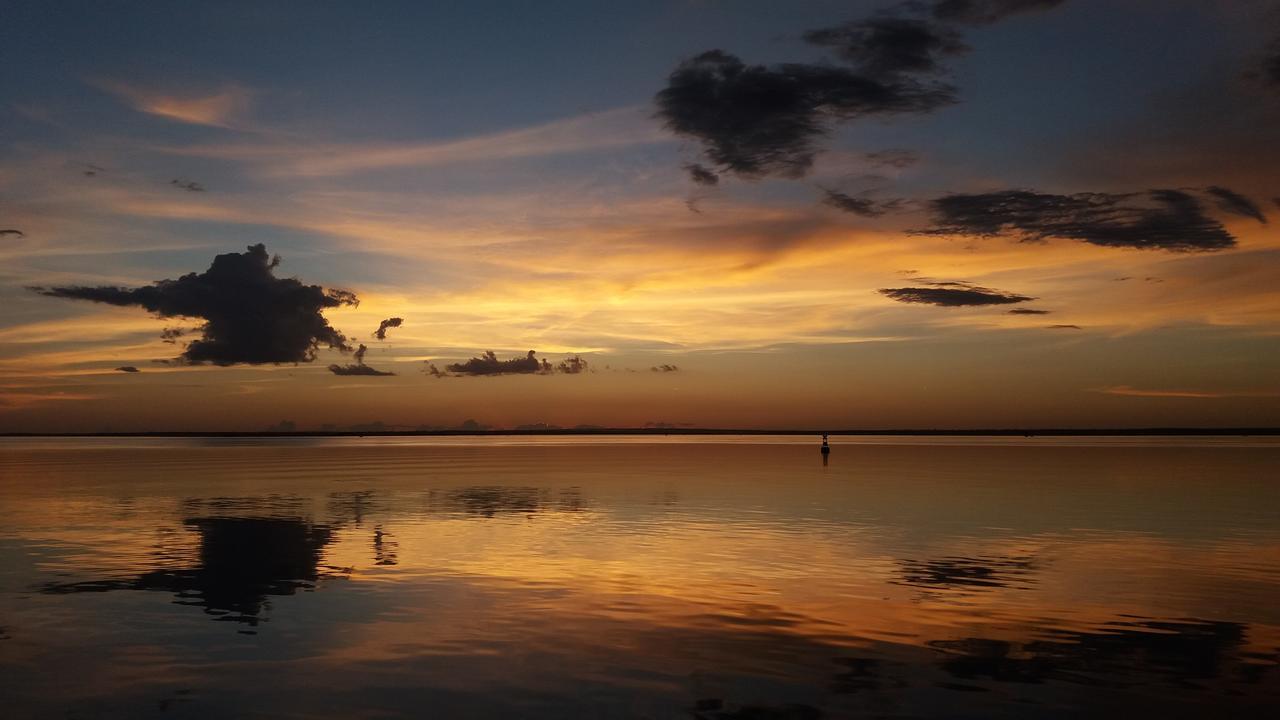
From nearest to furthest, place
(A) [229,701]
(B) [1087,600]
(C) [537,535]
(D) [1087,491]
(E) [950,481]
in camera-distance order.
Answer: (A) [229,701] → (B) [1087,600] → (C) [537,535] → (D) [1087,491] → (E) [950,481]

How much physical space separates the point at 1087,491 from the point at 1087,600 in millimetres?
45880

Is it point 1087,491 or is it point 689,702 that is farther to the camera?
point 1087,491

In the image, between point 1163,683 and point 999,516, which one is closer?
point 1163,683

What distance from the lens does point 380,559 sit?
34.1 metres

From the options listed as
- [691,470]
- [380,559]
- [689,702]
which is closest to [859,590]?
[689,702]

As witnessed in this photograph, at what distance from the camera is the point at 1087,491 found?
225ft

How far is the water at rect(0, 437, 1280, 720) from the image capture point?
1742 centimetres

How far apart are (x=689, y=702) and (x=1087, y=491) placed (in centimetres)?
6024

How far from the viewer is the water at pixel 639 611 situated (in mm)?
17422

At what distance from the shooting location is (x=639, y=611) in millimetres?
25141

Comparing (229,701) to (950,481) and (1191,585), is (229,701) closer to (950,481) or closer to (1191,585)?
(1191,585)

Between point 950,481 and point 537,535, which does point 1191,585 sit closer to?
point 537,535

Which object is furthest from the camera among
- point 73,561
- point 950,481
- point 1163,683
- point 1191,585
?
point 950,481

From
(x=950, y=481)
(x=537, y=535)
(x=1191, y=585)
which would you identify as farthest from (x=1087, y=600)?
(x=950, y=481)
